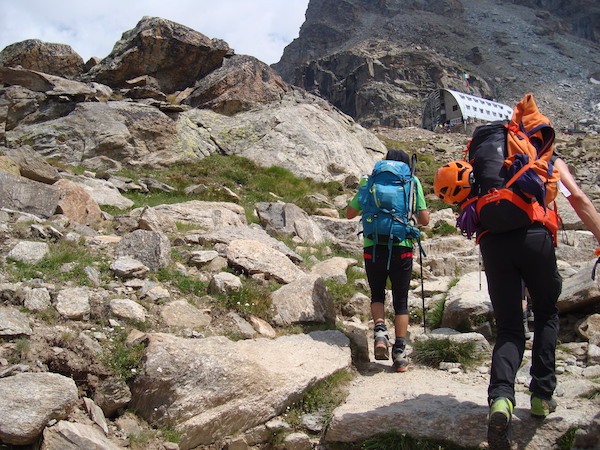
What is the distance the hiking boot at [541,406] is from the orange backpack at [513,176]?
112cm

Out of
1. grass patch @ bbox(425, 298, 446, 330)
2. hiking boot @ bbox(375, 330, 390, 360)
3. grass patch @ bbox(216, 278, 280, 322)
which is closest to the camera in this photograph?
hiking boot @ bbox(375, 330, 390, 360)

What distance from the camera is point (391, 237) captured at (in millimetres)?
5164

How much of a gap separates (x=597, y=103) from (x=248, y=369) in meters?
95.4

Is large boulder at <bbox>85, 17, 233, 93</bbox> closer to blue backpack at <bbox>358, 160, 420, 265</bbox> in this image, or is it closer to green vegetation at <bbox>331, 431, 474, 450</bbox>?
blue backpack at <bbox>358, 160, 420, 265</bbox>

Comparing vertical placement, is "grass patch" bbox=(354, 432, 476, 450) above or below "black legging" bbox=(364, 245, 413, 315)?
below

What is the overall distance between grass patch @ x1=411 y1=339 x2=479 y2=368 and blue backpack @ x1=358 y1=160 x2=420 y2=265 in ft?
3.60

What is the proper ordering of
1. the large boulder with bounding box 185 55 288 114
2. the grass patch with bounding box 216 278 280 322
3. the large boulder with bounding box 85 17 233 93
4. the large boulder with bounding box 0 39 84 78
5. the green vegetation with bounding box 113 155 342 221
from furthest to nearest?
the large boulder with bounding box 85 17 233 93 < the large boulder with bounding box 0 39 84 78 < the large boulder with bounding box 185 55 288 114 < the green vegetation with bounding box 113 155 342 221 < the grass patch with bounding box 216 278 280 322

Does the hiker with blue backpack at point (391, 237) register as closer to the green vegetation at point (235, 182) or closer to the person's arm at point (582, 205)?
the person's arm at point (582, 205)

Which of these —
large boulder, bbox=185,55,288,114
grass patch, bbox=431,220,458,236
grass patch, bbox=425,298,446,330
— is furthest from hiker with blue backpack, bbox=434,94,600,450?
large boulder, bbox=185,55,288,114

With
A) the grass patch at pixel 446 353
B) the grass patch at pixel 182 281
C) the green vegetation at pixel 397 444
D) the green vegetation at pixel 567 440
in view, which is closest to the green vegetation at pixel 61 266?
the grass patch at pixel 182 281

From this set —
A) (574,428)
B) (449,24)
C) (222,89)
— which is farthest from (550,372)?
(449,24)

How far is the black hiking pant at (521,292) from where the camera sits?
3430 millimetres

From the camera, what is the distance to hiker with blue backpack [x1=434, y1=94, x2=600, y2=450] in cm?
342

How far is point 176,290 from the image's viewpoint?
552 cm
